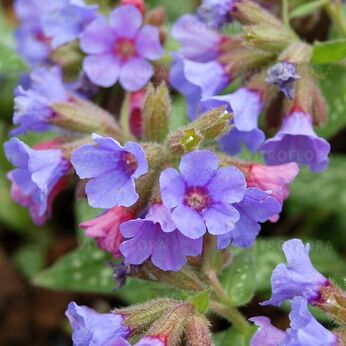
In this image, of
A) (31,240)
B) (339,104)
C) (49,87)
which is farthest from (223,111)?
(31,240)

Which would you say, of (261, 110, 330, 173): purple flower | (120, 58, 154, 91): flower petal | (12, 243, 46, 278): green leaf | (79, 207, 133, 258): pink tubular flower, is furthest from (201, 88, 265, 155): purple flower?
(12, 243, 46, 278): green leaf

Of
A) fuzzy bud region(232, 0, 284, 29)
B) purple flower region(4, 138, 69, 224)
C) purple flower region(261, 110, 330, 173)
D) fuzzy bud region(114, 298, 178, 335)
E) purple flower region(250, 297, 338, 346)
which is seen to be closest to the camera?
purple flower region(250, 297, 338, 346)

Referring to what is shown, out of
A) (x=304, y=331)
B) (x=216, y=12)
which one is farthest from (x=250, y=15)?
(x=304, y=331)

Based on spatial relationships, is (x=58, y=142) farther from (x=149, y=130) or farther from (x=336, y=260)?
(x=336, y=260)

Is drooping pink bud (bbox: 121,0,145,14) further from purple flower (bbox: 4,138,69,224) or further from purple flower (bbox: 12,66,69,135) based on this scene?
purple flower (bbox: 4,138,69,224)

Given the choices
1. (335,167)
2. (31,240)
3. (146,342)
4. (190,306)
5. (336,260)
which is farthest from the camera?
(31,240)

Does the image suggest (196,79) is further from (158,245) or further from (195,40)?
(158,245)
